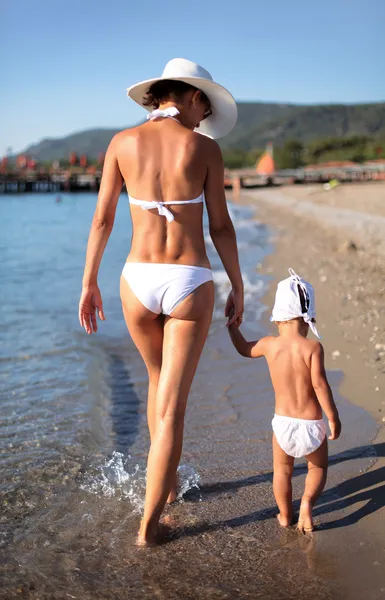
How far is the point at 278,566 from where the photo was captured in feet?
8.99

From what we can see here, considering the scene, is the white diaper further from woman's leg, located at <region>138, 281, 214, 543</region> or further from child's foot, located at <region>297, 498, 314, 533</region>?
woman's leg, located at <region>138, 281, 214, 543</region>

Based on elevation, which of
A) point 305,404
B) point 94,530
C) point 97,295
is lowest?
point 94,530

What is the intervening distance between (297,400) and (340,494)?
0.71 metres

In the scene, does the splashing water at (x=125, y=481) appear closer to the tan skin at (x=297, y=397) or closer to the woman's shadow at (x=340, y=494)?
the woman's shadow at (x=340, y=494)

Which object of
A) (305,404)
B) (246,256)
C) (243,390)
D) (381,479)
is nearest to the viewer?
(305,404)

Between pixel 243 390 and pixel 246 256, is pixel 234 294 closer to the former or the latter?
pixel 243 390

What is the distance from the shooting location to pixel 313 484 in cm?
304

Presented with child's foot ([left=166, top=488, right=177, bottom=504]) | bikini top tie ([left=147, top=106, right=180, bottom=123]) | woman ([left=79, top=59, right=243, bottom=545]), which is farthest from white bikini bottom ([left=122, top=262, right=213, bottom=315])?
child's foot ([left=166, top=488, right=177, bottom=504])

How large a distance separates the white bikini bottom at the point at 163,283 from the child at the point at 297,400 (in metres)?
0.47

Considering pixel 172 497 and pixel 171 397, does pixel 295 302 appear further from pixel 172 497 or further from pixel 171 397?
pixel 172 497

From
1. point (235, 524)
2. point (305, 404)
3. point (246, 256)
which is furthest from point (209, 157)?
point (246, 256)

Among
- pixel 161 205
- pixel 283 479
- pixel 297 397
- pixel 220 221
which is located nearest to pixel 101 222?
pixel 161 205

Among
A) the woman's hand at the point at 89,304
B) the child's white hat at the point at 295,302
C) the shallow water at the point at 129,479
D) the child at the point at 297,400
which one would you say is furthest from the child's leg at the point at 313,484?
the woman's hand at the point at 89,304

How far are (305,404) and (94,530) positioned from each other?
1185 millimetres
